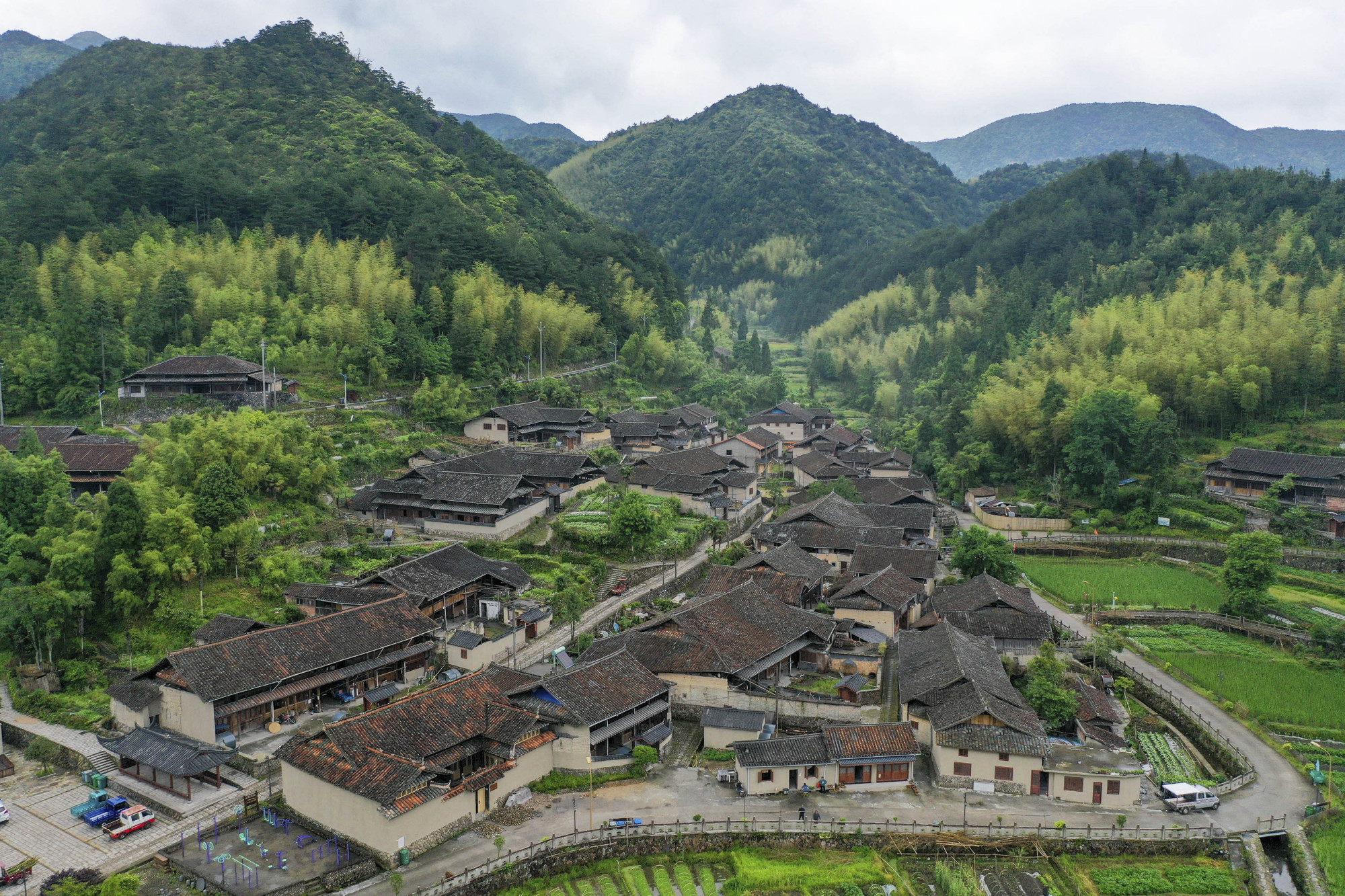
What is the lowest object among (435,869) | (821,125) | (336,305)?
(435,869)

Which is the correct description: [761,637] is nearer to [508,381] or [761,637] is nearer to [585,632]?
[585,632]

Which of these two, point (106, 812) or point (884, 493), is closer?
point (106, 812)

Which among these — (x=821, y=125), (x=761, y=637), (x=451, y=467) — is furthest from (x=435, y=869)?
(x=821, y=125)

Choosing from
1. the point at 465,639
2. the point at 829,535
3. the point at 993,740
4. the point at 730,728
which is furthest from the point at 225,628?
the point at 829,535

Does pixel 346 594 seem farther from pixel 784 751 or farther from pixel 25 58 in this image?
pixel 25 58

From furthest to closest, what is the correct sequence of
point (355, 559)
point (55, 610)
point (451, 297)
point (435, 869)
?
point (451, 297), point (355, 559), point (55, 610), point (435, 869)

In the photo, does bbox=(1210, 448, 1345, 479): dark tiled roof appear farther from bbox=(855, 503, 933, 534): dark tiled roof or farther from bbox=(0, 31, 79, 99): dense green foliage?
bbox=(0, 31, 79, 99): dense green foliage

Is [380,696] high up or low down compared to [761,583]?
down

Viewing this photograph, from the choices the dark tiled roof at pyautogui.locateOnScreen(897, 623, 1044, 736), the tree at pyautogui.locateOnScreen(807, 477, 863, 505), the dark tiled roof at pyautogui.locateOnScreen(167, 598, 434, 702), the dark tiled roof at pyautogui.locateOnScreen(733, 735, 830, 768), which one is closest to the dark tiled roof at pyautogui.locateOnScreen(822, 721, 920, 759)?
the dark tiled roof at pyautogui.locateOnScreen(733, 735, 830, 768)
